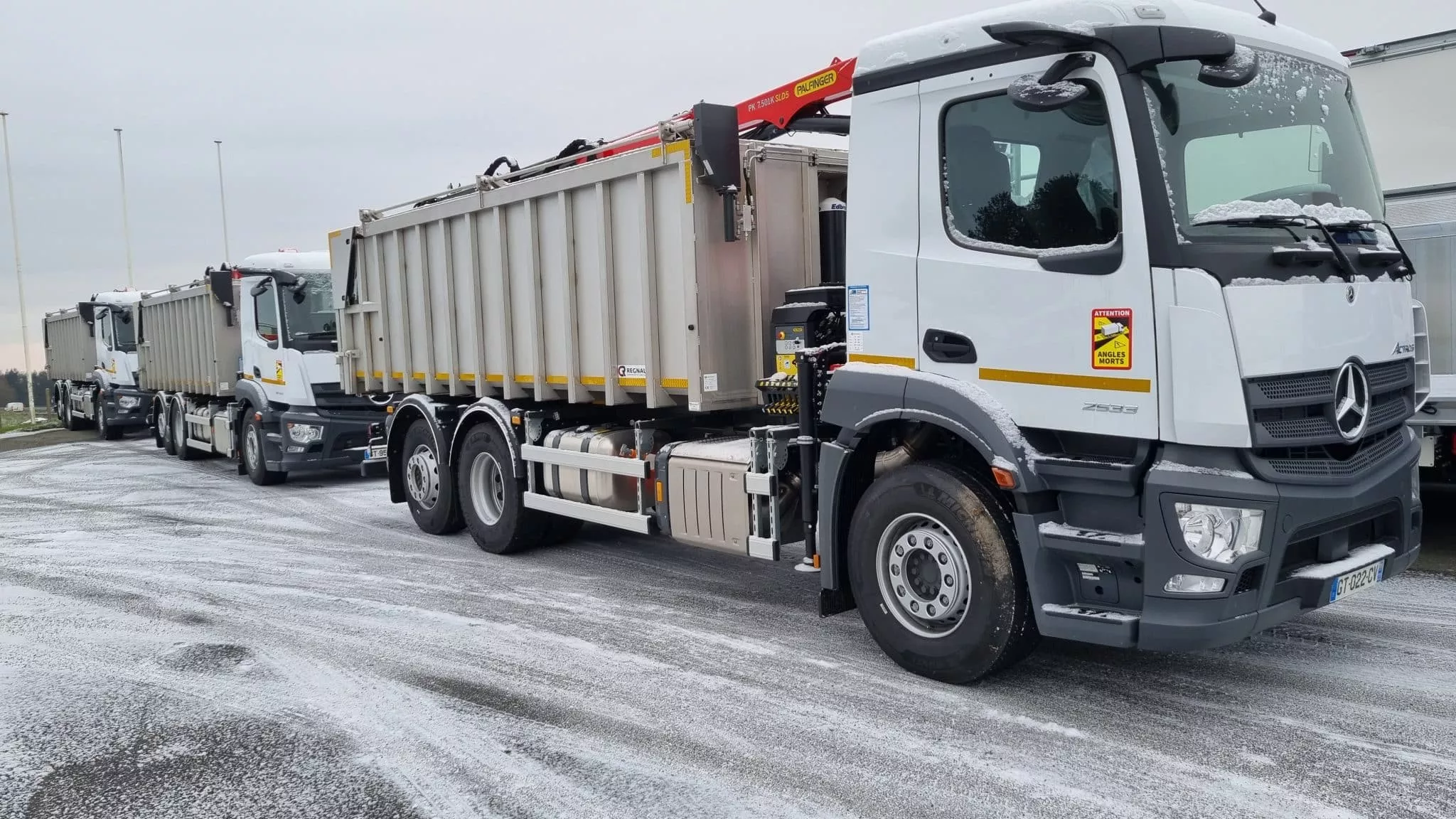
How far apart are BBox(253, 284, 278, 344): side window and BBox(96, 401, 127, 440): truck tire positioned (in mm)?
12313

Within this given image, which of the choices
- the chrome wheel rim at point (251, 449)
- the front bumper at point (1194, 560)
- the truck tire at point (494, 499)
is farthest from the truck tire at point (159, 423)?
the front bumper at point (1194, 560)

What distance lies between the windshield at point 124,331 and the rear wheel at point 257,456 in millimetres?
9919

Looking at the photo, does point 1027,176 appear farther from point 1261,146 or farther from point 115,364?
point 115,364

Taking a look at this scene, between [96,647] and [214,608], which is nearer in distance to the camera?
[96,647]

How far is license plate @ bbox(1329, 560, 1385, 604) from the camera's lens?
4.36 meters

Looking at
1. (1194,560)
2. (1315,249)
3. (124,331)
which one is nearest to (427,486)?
(1194,560)

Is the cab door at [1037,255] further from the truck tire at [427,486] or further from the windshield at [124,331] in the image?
the windshield at [124,331]

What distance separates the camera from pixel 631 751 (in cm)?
453

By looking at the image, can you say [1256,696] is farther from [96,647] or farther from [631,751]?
[96,647]

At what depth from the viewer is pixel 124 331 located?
22906 mm

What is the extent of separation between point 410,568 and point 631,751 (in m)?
4.43

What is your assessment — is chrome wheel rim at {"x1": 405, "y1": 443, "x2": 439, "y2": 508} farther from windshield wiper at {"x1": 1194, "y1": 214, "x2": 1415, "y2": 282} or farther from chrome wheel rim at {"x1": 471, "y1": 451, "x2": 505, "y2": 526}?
windshield wiper at {"x1": 1194, "y1": 214, "x2": 1415, "y2": 282}

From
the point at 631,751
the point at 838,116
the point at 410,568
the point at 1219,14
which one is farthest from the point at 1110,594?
the point at 410,568

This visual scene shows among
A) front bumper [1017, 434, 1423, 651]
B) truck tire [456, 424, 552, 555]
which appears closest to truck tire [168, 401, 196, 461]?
truck tire [456, 424, 552, 555]
